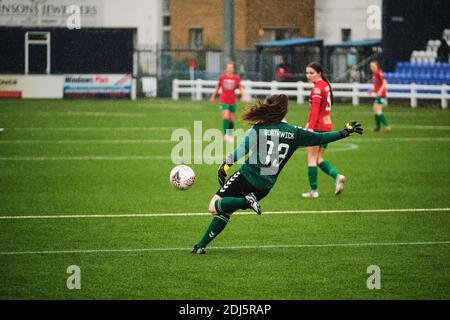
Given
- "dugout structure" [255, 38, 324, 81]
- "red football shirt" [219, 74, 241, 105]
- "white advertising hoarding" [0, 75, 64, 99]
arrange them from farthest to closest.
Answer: "dugout structure" [255, 38, 324, 81]
"white advertising hoarding" [0, 75, 64, 99]
"red football shirt" [219, 74, 241, 105]

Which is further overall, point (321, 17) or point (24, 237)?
point (321, 17)

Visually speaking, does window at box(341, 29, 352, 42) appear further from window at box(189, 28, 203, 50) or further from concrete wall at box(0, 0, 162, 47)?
concrete wall at box(0, 0, 162, 47)

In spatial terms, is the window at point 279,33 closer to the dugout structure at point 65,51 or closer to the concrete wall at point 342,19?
the concrete wall at point 342,19

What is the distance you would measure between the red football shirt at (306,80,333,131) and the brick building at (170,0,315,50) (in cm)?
4315

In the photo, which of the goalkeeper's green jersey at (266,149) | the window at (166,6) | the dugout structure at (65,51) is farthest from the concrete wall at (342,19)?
the goalkeeper's green jersey at (266,149)

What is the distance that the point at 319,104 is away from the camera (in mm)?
17000

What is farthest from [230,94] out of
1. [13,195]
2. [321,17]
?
[321,17]

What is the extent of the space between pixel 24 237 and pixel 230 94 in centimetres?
1741

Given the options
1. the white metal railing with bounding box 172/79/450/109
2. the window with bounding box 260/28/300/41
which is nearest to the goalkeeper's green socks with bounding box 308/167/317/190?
the white metal railing with bounding box 172/79/450/109

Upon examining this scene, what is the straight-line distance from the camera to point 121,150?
26.1 meters

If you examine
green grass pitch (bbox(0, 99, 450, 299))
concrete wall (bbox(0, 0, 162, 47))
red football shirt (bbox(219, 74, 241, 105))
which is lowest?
green grass pitch (bbox(0, 99, 450, 299))

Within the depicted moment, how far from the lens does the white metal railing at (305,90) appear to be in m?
44.4

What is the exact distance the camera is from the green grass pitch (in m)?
10.2
